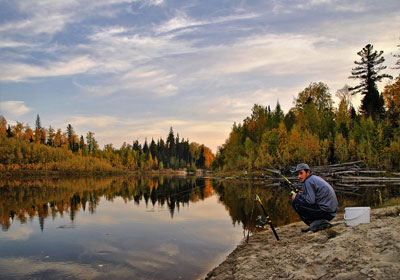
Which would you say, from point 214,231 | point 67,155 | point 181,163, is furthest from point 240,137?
point 181,163

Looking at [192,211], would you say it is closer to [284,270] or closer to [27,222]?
[27,222]

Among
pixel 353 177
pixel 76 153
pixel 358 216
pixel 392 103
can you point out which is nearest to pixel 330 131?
pixel 392 103

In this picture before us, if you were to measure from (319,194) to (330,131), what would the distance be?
41.1m

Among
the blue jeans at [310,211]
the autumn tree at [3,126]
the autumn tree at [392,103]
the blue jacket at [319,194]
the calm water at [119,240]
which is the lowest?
the calm water at [119,240]

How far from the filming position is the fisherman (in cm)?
767

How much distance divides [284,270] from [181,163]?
425 ft

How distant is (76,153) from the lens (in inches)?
3770

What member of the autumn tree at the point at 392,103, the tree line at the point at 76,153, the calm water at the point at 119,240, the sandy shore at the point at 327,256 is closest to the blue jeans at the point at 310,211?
the sandy shore at the point at 327,256

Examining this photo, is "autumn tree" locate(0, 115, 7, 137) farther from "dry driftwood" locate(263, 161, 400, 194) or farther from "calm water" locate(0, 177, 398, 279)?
"dry driftwood" locate(263, 161, 400, 194)

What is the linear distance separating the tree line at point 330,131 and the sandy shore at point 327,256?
2444cm

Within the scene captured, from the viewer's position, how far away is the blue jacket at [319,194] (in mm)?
7652

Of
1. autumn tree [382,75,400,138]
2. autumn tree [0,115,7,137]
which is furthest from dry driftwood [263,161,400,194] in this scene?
autumn tree [0,115,7,137]

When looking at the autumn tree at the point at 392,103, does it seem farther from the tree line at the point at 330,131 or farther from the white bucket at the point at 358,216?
the white bucket at the point at 358,216

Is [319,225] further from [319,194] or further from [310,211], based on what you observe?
[319,194]
